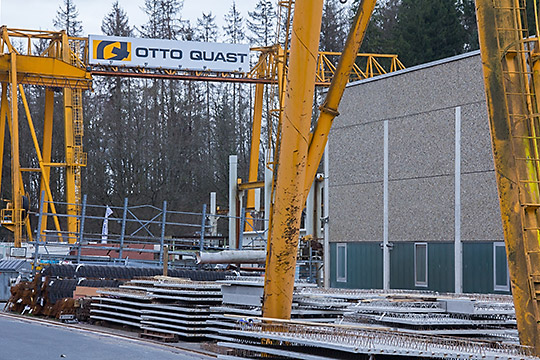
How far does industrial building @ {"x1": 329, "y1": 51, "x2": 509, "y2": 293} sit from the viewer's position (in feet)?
64.5

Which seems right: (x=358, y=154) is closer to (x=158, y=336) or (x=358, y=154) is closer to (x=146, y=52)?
(x=158, y=336)

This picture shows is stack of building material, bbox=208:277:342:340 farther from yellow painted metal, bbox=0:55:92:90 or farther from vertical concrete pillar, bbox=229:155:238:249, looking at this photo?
yellow painted metal, bbox=0:55:92:90

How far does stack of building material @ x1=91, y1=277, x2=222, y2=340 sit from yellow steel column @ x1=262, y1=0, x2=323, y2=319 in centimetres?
414

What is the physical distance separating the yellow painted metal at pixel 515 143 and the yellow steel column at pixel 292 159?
8.12 feet

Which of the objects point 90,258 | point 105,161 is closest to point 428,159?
point 90,258

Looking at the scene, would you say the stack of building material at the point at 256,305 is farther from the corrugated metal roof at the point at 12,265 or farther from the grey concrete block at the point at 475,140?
the corrugated metal roof at the point at 12,265

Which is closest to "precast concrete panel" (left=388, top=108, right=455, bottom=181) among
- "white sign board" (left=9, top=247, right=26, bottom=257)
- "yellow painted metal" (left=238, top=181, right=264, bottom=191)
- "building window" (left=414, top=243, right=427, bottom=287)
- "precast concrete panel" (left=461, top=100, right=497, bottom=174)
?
"precast concrete panel" (left=461, top=100, right=497, bottom=174)

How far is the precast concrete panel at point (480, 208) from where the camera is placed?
62.9 feet

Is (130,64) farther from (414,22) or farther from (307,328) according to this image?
(307,328)

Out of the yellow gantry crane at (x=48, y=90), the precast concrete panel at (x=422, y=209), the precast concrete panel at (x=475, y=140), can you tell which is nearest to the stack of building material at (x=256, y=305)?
the precast concrete panel at (x=475, y=140)

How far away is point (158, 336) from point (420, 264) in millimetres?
7694

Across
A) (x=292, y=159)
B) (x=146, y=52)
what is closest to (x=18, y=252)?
(x=146, y=52)

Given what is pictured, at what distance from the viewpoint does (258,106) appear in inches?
1895

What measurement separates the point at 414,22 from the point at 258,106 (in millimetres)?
11382
